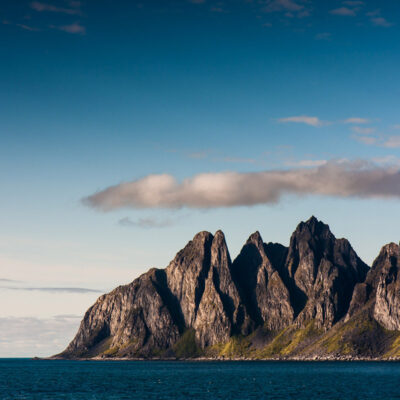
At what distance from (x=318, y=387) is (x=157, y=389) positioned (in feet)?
150

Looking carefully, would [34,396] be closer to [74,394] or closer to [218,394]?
[74,394]

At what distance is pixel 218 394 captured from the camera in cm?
15212

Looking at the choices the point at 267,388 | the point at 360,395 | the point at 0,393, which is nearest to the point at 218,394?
the point at 267,388

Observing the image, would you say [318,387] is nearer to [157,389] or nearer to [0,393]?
[157,389]

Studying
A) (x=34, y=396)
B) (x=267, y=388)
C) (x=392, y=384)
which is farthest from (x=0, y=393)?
(x=392, y=384)

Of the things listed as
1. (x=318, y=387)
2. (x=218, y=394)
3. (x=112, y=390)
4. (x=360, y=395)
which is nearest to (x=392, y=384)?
(x=318, y=387)

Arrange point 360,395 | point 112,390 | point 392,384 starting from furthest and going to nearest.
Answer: point 392,384, point 112,390, point 360,395

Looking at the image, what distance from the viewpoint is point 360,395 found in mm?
147125

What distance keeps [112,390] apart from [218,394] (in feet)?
112

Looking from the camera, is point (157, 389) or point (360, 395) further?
point (157, 389)

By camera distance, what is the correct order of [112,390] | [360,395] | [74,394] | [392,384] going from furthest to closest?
[392,384] → [112,390] → [74,394] → [360,395]

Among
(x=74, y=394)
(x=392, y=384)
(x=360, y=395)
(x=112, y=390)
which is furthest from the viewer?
(x=392, y=384)

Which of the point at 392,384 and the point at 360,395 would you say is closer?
the point at 360,395

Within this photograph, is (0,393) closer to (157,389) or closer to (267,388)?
(157,389)
